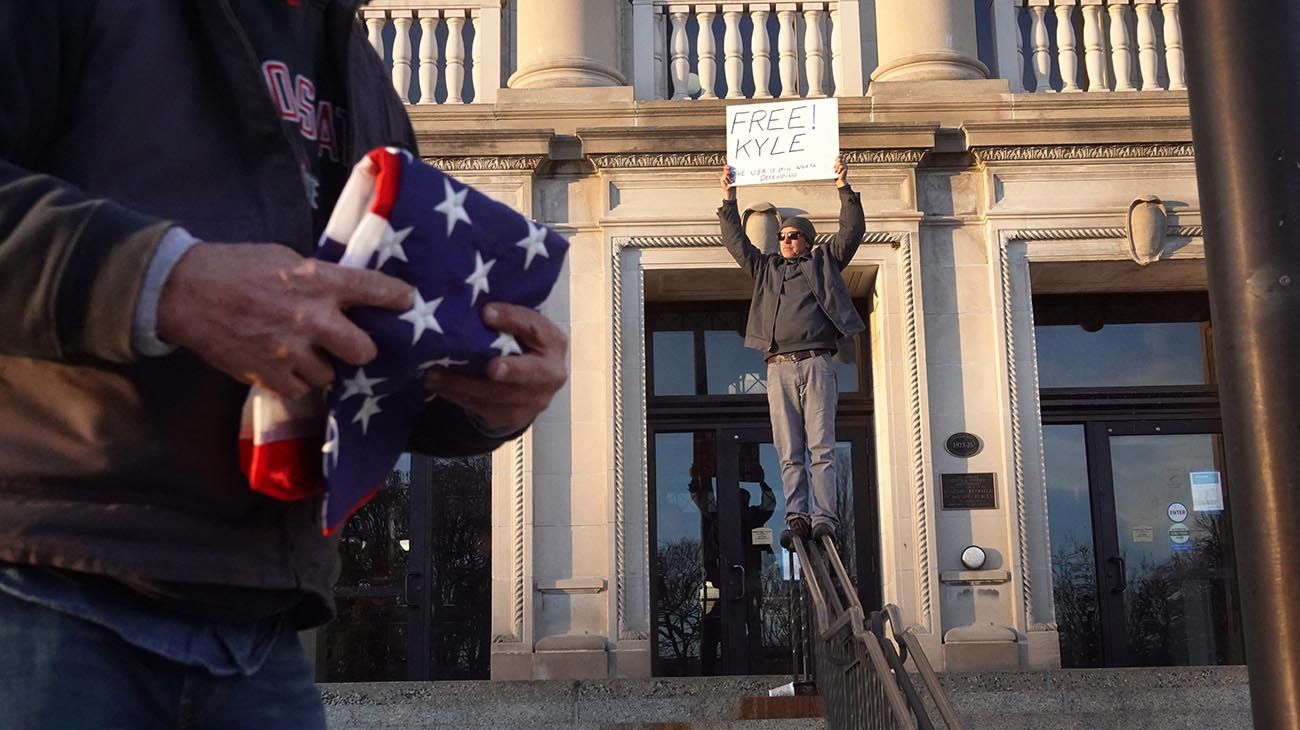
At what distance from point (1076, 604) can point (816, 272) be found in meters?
5.95

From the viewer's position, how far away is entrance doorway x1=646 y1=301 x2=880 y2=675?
41.0 feet

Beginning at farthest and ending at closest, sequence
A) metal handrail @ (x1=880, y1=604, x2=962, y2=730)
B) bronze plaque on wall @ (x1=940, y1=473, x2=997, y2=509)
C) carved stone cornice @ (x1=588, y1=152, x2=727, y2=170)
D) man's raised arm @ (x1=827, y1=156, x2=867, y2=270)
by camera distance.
Answer: carved stone cornice @ (x1=588, y1=152, x2=727, y2=170), bronze plaque on wall @ (x1=940, y1=473, x2=997, y2=509), man's raised arm @ (x1=827, y1=156, x2=867, y2=270), metal handrail @ (x1=880, y1=604, x2=962, y2=730)

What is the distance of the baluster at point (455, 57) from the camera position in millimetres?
12461

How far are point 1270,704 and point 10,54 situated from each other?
330cm

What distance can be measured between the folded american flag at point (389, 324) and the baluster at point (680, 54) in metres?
11.5

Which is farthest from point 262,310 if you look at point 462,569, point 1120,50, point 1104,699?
point 1120,50

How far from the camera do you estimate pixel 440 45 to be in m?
13.1

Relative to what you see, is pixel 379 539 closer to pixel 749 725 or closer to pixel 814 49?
pixel 749 725

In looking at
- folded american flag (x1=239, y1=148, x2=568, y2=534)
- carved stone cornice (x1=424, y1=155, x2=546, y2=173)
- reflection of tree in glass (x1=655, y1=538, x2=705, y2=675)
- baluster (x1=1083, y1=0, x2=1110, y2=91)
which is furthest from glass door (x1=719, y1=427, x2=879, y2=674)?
folded american flag (x1=239, y1=148, x2=568, y2=534)

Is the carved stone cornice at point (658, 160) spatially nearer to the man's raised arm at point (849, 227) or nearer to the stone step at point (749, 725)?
the man's raised arm at point (849, 227)

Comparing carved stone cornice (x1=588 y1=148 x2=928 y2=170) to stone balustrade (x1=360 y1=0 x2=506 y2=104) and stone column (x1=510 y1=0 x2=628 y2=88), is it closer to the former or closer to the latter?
stone column (x1=510 y1=0 x2=628 y2=88)

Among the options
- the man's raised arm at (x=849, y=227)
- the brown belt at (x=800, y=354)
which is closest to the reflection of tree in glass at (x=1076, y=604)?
the brown belt at (x=800, y=354)

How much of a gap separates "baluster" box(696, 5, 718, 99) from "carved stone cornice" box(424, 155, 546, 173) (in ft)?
5.81

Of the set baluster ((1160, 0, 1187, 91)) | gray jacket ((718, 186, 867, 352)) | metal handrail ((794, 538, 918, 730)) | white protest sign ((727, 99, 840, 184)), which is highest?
baluster ((1160, 0, 1187, 91))
